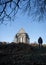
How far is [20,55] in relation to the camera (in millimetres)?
15234

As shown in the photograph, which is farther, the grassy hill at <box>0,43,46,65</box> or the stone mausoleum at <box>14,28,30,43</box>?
the stone mausoleum at <box>14,28,30,43</box>

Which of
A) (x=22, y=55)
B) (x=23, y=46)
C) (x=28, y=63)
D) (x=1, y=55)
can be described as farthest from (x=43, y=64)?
(x=23, y=46)

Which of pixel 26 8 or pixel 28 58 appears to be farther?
pixel 28 58

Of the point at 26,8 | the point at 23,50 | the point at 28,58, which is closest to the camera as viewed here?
the point at 26,8

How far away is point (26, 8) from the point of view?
13.7 m

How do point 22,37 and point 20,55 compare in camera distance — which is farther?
point 22,37

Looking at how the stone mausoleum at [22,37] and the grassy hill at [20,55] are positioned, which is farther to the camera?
the stone mausoleum at [22,37]

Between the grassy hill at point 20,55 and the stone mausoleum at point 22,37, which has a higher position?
the stone mausoleum at point 22,37

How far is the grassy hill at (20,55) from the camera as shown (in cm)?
1409

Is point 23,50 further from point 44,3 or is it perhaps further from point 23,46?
point 44,3

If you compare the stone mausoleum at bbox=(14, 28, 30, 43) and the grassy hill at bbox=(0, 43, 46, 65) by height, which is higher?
the stone mausoleum at bbox=(14, 28, 30, 43)

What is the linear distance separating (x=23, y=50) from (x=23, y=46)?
0.76m

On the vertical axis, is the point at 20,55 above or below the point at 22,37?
below

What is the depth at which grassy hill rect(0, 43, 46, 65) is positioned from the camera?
555 inches
